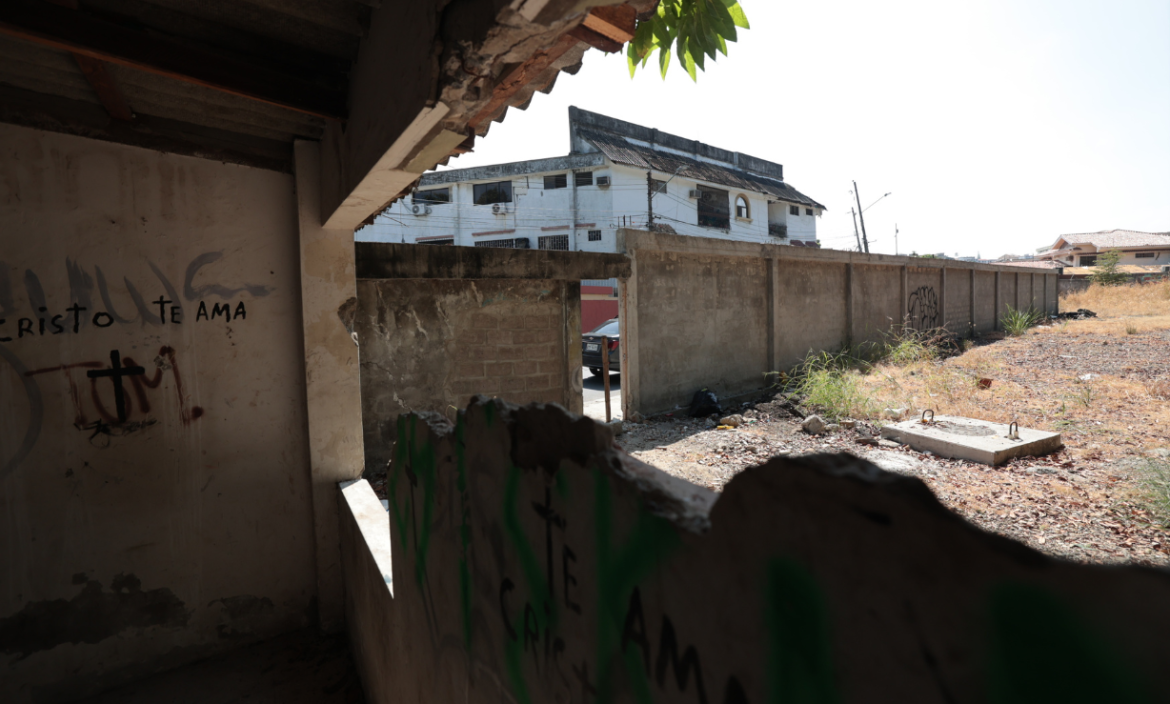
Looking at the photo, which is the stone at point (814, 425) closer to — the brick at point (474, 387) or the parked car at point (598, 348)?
the brick at point (474, 387)

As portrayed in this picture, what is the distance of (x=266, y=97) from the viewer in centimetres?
245

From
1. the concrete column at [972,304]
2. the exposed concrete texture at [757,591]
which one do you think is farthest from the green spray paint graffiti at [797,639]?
the concrete column at [972,304]

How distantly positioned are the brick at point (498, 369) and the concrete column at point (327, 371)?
2.16 metres

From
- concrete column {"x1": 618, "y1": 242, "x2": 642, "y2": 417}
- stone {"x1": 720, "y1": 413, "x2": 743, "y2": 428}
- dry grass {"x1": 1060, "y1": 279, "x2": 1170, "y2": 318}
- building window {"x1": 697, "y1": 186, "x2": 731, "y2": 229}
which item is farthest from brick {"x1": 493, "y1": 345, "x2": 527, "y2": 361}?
dry grass {"x1": 1060, "y1": 279, "x2": 1170, "y2": 318}

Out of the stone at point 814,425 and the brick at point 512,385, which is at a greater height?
the brick at point 512,385

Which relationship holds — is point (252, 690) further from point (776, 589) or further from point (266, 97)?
point (776, 589)

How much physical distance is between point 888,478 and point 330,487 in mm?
3553

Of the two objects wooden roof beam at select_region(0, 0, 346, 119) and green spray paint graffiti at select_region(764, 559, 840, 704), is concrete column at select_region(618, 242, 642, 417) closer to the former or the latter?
wooden roof beam at select_region(0, 0, 346, 119)

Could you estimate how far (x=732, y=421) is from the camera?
311 inches

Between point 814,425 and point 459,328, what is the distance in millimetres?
4470

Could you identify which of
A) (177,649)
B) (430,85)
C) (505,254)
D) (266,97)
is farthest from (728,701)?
(505,254)

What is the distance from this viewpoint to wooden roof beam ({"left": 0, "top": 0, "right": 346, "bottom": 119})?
205cm

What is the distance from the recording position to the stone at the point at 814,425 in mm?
7215

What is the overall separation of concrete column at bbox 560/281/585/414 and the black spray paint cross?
3.72 meters
